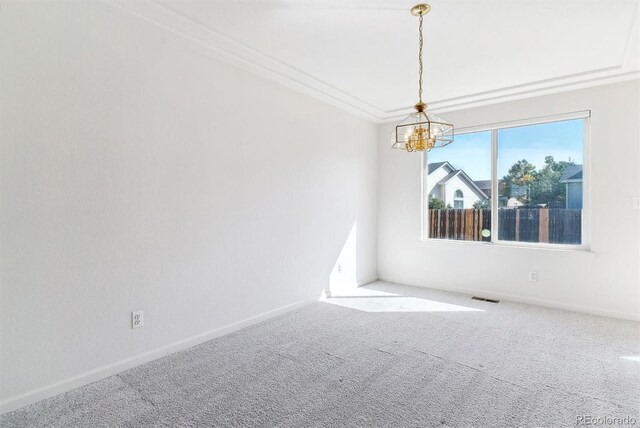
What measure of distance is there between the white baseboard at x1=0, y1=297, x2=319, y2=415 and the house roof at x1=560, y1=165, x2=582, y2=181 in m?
3.70

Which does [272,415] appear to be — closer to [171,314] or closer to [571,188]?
[171,314]

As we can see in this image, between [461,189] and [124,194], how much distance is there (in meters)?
4.05

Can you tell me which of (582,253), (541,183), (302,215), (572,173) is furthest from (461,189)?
(302,215)

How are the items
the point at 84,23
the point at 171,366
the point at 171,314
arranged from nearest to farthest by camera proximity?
the point at 84,23, the point at 171,366, the point at 171,314

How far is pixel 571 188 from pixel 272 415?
3959mm

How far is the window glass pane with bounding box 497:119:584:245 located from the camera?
12.6 ft

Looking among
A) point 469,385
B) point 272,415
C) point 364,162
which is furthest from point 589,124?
point 272,415

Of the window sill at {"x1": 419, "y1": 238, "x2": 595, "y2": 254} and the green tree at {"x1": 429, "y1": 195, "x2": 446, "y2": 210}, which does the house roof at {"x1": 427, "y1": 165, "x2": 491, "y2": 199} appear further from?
the window sill at {"x1": 419, "y1": 238, "x2": 595, "y2": 254}

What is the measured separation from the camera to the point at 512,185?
4234mm

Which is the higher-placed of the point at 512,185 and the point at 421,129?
the point at 421,129

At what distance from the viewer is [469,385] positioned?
2195mm

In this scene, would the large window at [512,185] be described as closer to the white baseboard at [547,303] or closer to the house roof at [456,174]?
Result: the house roof at [456,174]

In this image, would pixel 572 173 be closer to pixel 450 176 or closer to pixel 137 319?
pixel 450 176

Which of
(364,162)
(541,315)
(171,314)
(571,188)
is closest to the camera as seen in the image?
(171,314)
